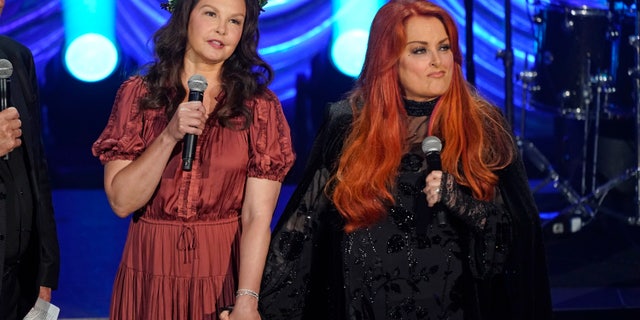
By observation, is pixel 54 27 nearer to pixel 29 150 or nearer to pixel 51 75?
pixel 51 75

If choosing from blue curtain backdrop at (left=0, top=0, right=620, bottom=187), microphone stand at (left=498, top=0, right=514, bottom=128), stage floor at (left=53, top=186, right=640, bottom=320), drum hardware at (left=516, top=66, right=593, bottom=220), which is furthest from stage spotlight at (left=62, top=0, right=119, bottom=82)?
drum hardware at (left=516, top=66, right=593, bottom=220)

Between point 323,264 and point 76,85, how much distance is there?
18.1 feet

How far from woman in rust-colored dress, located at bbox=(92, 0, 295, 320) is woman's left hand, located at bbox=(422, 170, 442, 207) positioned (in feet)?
1.65

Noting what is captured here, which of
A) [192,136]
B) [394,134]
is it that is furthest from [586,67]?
[192,136]

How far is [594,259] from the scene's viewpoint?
5.78 m

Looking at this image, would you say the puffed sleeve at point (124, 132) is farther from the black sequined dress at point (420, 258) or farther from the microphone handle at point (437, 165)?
the microphone handle at point (437, 165)

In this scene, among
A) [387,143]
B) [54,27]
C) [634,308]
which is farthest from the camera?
[54,27]

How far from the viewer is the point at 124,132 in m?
2.85

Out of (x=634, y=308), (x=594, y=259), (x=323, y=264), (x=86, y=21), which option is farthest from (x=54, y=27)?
(x=323, y=264)

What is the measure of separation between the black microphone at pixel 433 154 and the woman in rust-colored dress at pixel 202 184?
1.50 feet

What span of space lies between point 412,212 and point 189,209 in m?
0.64

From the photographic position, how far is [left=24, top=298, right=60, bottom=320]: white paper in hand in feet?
9.80

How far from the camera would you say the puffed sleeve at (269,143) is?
2.84m

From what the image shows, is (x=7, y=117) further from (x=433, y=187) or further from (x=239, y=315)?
(x=433, y=187)
